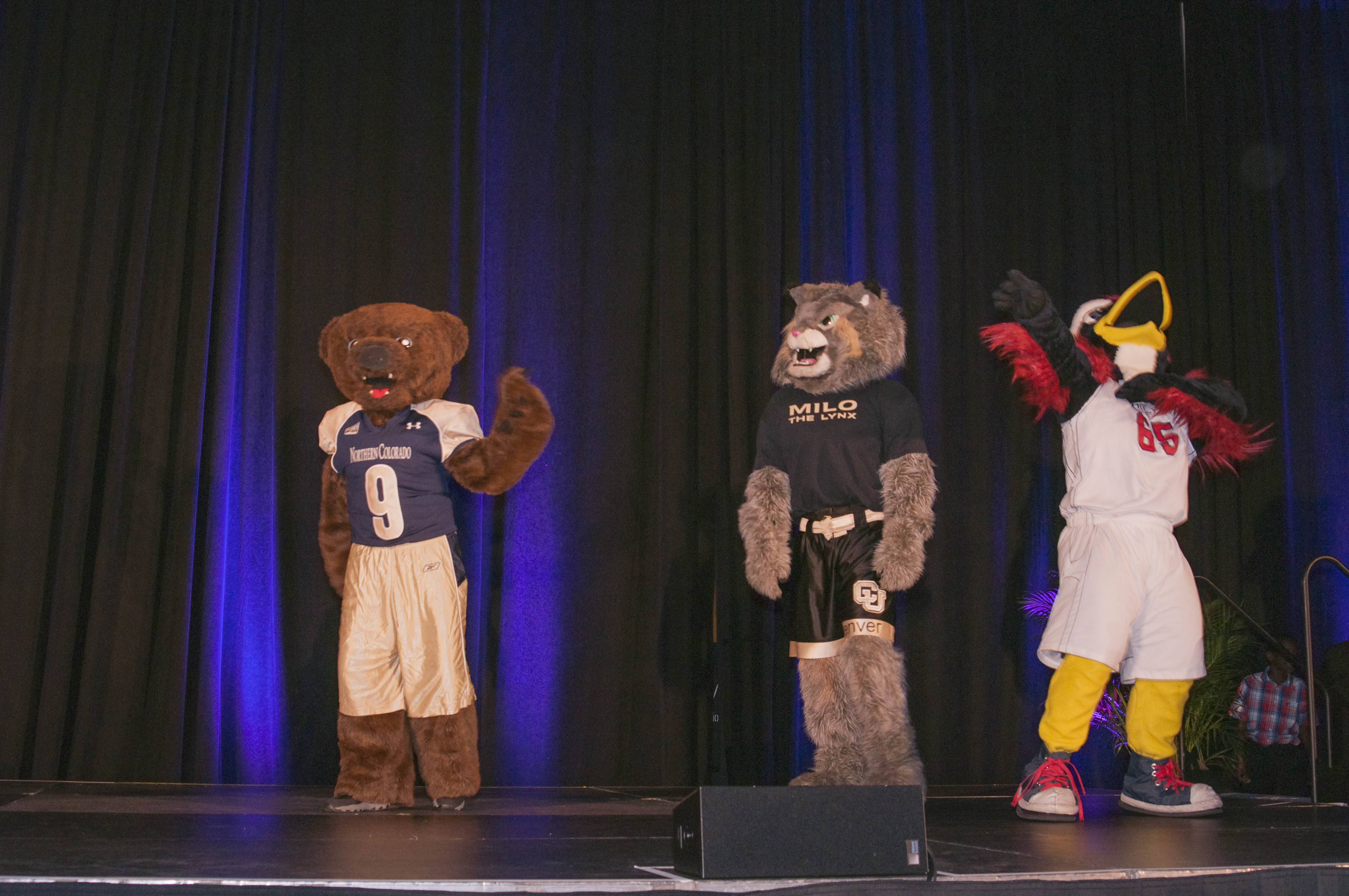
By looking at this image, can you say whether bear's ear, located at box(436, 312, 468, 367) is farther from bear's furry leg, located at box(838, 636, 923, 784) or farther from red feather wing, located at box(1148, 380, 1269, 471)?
red feather wing, located at box(1148, 380, 1269, 471)

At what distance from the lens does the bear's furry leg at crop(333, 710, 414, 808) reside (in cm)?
347

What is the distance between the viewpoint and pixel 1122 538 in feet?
11.5

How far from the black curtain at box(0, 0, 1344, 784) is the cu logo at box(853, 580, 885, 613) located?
118 centimetres

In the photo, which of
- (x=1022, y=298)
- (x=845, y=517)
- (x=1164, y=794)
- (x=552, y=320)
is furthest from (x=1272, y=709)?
(x=552, y=320)

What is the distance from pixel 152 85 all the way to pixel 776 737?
3.71 meters

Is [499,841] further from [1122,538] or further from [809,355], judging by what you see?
[1122,538]

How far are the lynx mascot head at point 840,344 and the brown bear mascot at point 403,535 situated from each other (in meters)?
0.84

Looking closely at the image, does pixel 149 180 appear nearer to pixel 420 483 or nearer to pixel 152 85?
pixel 152 85

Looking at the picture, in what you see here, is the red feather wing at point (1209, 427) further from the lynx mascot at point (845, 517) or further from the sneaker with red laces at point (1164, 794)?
the sneaker with red laces at point (1164, 794)

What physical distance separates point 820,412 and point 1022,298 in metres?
0.75

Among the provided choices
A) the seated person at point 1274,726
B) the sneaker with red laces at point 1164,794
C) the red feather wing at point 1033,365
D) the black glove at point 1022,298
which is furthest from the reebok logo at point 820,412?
the seated person at point 1274,726

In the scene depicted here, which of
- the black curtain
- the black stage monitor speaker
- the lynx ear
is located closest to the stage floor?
the black stage monitor speaker

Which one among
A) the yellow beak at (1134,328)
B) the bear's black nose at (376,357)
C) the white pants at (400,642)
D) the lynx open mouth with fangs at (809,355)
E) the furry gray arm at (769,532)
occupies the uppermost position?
the yellow beak at (1134,328)

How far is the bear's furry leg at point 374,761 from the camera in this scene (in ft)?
11.4
